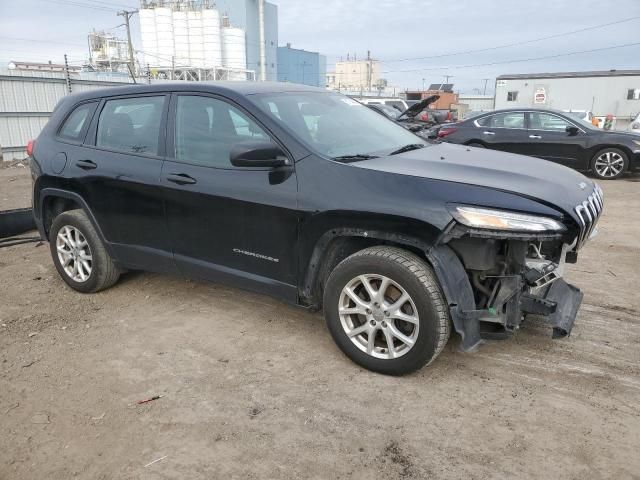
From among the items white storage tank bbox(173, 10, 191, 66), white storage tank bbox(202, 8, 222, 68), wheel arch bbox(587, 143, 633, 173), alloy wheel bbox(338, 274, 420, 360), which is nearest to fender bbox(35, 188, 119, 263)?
alloy wheel bbox(338, 274, 420, 360)

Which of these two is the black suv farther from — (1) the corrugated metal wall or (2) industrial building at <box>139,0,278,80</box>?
(2) industrial building at <box>139,0,278,80</box>

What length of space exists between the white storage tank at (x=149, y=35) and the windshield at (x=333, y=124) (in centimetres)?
4917

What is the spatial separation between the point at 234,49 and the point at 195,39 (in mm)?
3930

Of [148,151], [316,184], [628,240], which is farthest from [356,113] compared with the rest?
[628,240]

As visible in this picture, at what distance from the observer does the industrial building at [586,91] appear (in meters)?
29.5

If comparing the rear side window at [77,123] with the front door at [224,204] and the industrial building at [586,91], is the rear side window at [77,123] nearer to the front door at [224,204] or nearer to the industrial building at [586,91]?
the front door at [224,204]

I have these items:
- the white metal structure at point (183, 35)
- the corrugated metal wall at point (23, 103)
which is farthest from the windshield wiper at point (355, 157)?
the white metal structure at point (183, 35)

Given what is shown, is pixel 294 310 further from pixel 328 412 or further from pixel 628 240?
pixel 628 240

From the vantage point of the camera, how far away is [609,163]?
1055cm

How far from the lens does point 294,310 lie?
164 inches

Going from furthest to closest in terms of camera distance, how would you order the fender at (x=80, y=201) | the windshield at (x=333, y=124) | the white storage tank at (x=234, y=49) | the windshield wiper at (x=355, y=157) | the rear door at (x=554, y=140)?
the white storage tank at (x=234, y=49) < the rear door at (x=554, y=140) < the fender at (x=80, y=201) < the windshield at (x=333, y=124) < the windshield wiper at (x=355, y=157)

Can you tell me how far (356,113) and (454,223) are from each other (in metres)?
1.74

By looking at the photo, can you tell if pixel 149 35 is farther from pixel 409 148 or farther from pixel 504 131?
pixel 409 148

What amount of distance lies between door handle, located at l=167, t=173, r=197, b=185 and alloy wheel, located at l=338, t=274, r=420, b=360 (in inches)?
53.7
